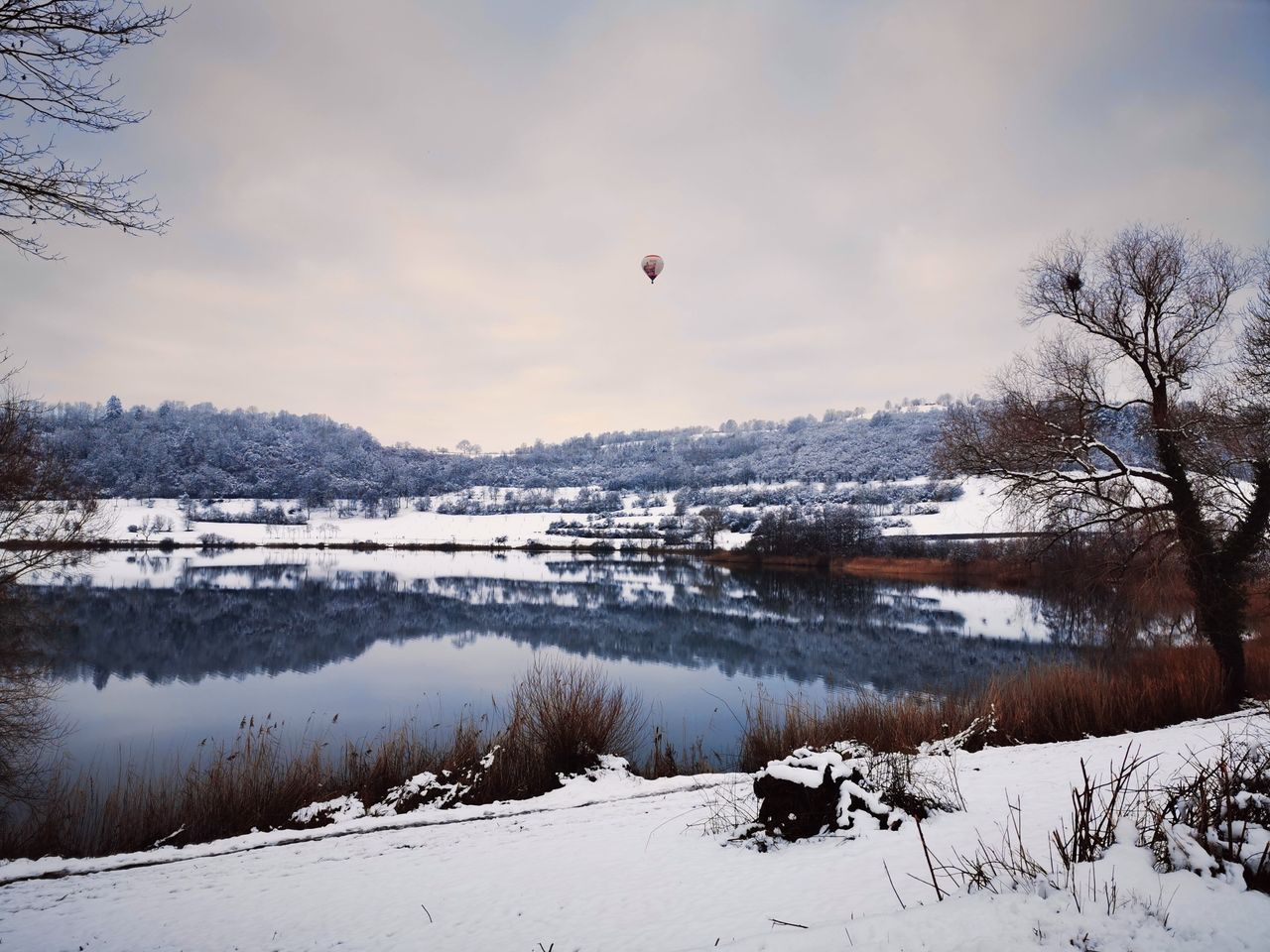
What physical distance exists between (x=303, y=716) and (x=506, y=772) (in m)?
7.27

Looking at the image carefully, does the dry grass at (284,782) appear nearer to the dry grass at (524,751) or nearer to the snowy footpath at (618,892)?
the dry grass at (524,751)

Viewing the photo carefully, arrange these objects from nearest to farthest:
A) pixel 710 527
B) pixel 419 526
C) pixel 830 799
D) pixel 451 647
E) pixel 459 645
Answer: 1. pixel 830 799
2. pixel 451 647
3. pixel 459 645
4. pixel 710 527
5. pixel 419 526

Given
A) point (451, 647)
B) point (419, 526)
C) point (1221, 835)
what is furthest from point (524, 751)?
point (419, 526)

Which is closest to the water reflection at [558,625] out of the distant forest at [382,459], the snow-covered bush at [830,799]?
the snow-covered bush at [830,799]

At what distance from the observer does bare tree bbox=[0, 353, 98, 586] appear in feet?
36.7

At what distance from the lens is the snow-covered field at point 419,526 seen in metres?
70.5

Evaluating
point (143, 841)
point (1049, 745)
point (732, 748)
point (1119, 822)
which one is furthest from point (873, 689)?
point (143, 841)

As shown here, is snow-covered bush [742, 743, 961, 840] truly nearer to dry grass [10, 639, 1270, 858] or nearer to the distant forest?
dry grass [10, 639, 1270, 858]

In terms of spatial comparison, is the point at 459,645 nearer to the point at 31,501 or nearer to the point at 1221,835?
the point at 31,501

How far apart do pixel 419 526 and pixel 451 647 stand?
288ft

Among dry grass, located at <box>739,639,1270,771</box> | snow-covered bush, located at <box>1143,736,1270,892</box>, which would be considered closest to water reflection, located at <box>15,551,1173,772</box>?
dry grass, located at <box>739,639,1270,771</box>

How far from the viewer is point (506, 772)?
7.24 metres

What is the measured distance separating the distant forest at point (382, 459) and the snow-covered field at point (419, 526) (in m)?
9.05

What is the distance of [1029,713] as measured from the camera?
28.2ft
